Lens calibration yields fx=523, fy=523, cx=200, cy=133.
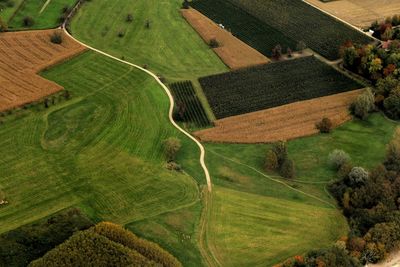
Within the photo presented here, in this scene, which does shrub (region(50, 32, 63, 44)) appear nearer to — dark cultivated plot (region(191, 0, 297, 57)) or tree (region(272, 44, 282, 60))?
dark cultivated plot (region(191, 0, 297, 57))

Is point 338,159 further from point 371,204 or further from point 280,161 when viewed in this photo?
point 371,204

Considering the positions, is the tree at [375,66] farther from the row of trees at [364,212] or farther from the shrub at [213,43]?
the shrub at [213,43]

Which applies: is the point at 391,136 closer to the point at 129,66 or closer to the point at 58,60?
the point at 129,66

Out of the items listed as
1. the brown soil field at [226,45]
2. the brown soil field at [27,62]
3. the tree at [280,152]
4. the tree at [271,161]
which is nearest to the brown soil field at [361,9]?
the brown soil field at [226,45]

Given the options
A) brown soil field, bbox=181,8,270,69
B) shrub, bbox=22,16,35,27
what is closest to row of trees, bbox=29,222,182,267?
brown soil field, bbox=181,8,270,69

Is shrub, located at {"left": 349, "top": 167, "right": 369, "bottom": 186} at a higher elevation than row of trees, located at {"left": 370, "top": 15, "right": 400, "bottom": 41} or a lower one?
lower
